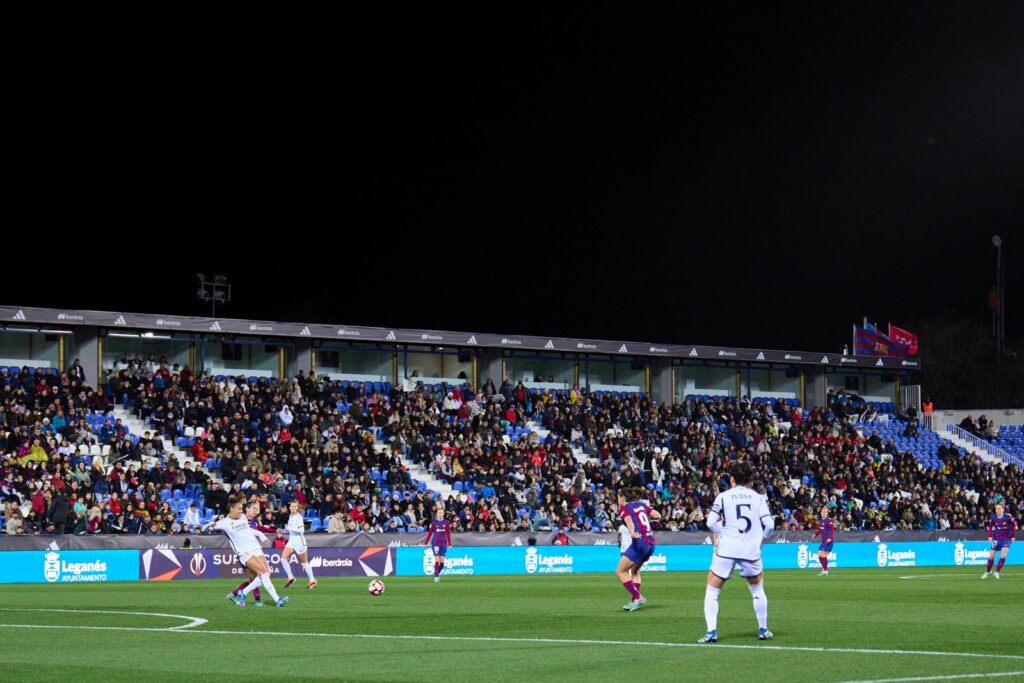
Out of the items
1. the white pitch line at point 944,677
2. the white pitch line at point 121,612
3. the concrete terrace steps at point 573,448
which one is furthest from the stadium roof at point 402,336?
the white pitch line at point 944,677

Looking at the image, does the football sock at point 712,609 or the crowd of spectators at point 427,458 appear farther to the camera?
the crowd of spectators at point 427,458

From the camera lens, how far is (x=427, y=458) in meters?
53.9

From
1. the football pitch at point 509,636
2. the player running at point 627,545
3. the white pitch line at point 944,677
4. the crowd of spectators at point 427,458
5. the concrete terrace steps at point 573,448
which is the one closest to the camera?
the white pitch line at point 944,677

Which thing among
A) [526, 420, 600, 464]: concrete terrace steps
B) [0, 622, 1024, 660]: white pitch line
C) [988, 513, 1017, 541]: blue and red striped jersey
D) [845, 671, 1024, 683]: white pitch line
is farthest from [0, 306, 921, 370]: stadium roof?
[845, 671, 1024, 683]: white pitch line

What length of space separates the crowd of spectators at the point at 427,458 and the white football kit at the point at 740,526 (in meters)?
26.8

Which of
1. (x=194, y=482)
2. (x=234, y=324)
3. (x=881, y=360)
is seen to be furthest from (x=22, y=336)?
(x=881, y=360)

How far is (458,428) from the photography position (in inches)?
2239

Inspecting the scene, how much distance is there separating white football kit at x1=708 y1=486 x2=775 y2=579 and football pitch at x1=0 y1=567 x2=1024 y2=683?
38.1 inches

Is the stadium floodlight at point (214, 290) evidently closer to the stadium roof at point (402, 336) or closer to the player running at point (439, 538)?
the stadium roof at point (402, 336)

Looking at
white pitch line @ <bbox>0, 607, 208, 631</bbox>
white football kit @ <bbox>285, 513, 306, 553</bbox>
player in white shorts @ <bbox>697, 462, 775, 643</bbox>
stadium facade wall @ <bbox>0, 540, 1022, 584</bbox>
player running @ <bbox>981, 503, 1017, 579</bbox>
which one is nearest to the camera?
player in white shorts @ <bbox>697, 462, 775, 643</bbox>

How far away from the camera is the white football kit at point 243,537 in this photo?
86.0 feet

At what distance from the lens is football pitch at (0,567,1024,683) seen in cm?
1442

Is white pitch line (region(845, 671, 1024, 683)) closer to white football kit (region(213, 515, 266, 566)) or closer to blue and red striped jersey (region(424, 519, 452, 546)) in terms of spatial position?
white football kit (region(213, 515, 266, 566))

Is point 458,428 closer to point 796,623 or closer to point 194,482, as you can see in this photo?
point 194,482
